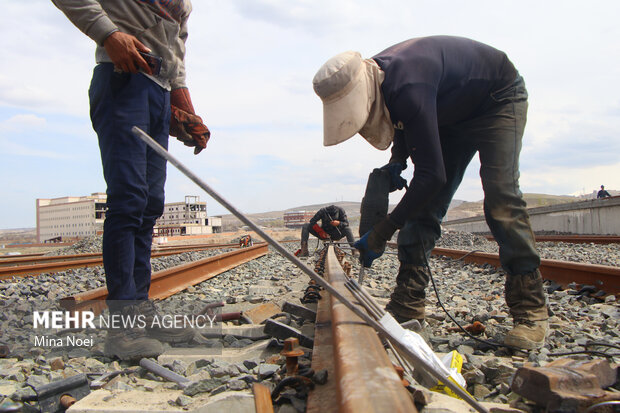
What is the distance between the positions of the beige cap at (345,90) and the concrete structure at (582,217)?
15.7 metres

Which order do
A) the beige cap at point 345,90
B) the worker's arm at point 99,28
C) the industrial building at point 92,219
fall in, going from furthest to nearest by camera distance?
the industrial building at point 92,219, the beige cap at point 345,90, the worker's arm at point 99,28

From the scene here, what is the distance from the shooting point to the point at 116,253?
85.0 inches

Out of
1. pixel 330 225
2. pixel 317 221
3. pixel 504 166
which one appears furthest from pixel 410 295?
pixel 317 221

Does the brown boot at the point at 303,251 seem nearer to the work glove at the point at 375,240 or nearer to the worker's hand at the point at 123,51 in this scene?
the work glove at the point at 375,240

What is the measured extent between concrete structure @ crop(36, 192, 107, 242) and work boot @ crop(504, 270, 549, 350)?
159ft

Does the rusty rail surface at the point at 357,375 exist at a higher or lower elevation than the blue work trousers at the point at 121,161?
lower

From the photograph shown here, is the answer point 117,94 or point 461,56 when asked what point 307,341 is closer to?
point 117,94

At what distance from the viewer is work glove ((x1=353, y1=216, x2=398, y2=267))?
7.88ft

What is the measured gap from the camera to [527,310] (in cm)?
245

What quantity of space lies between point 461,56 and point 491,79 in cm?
25

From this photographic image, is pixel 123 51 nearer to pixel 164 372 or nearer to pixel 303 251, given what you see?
pixel 164 372

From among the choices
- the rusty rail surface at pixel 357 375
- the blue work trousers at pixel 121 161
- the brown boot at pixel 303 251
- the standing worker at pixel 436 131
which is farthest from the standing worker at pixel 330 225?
the rusty rail surface at pixel 357 375

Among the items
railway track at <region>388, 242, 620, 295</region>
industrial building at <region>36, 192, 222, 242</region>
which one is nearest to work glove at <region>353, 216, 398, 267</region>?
railway track at <region>388, 242, 620, 295</region>

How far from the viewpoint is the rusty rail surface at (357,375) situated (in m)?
0.92
